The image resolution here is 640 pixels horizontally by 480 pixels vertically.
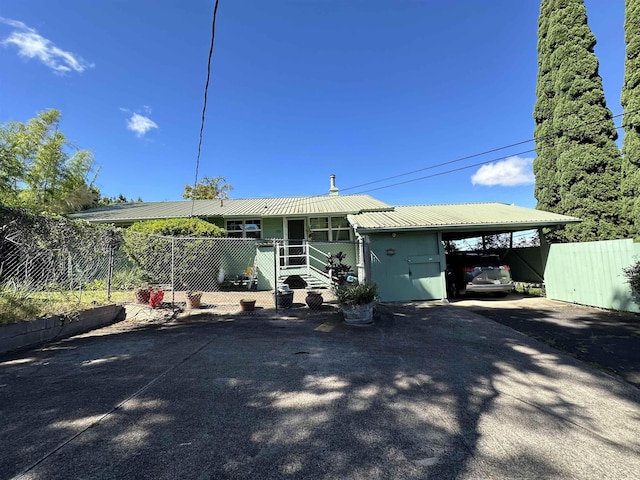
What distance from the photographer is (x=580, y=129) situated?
1265 cm

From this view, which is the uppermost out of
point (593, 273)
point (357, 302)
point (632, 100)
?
point (632, 100)

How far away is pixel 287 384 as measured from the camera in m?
3.71

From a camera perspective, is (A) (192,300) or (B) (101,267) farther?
(B) (101,267)

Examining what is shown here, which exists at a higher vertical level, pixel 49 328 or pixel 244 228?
pixel 244 228

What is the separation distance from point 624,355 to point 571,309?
4.15 m

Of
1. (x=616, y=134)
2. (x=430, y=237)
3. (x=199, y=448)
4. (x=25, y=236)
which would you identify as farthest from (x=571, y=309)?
(x=25, y=236)

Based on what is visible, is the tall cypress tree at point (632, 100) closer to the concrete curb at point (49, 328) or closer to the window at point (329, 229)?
the window at point (329, 229)

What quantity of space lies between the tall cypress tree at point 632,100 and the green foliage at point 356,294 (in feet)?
28.2

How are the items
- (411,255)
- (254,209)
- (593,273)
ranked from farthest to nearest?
(254,209) → (411,255) → (593,273)

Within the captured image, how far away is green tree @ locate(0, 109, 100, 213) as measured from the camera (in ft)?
51.3

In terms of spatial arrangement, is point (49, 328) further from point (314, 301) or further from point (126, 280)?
point (126, 280)

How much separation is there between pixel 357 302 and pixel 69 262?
627cm

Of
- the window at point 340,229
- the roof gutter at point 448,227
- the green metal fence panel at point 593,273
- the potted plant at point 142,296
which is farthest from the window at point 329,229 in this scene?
the green metal fence panel at point 593,273

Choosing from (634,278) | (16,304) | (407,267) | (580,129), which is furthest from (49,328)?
(580,129)
